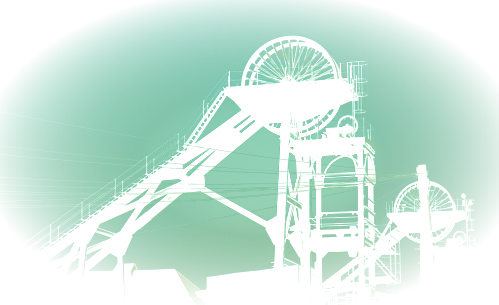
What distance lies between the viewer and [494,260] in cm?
6719

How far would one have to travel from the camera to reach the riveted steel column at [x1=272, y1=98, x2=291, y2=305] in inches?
1470

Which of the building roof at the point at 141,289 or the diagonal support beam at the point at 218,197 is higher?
the diagonal support beam at the point at 218,197

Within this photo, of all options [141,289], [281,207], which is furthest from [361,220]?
[141,289]

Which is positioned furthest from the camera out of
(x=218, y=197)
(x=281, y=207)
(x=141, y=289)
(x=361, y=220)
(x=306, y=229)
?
(x=141, y=289)

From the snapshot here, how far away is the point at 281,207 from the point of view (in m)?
39.7

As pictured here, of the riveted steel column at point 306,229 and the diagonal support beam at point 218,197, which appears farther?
the diagonal support beam at point 218,197

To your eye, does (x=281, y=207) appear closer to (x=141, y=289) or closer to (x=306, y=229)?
(x=306, y=229)

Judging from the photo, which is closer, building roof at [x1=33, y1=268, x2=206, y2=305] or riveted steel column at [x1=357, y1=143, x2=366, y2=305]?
riveted steel column at [x1=357, y1=143, x2=366, y2=305]

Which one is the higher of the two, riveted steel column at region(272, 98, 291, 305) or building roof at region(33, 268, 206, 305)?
riveted steel column at region(272, 98, 291, 305)

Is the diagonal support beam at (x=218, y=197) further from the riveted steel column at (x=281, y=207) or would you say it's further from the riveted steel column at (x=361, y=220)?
the riveted steel column at (x=361, y=220)

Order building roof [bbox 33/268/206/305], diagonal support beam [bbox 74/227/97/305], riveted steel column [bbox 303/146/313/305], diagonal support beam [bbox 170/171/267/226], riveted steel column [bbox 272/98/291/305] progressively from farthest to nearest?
building roof [bbox 33/268/206/305], diagonal support beam [bbox 74/227/97/305], diagonal support beam [bbox 170/171/267/226], riveted steel column [bbox 303/146/313/305], riveted steel column [bbox 272/98/291/305]

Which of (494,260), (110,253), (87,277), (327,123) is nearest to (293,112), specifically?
(327,123)

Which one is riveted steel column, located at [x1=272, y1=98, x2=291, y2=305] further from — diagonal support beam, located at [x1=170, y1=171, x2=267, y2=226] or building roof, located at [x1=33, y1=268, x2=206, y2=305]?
building roof, located at [x1=33, y1=268, x2=206, y2=305]

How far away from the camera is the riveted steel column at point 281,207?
3734cm
